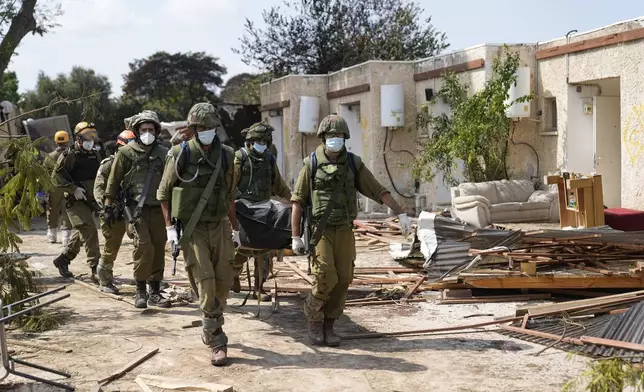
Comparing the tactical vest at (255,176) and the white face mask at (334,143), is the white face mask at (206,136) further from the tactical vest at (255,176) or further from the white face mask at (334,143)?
the tactical vest at (255,176)

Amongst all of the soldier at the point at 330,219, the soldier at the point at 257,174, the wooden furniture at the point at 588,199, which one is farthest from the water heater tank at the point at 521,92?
the soldier at the point at 330,219

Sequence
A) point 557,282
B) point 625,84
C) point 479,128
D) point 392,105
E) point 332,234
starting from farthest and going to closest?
point 392,105, point 479,128, point 625,84, point 557,282, point 332,234

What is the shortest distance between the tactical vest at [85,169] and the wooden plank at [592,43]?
917cm

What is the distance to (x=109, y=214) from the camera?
9.35 m

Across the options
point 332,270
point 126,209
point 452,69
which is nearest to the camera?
point 332,270

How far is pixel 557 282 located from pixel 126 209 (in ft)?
15.5

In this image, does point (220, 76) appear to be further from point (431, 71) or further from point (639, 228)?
point (639, 228)

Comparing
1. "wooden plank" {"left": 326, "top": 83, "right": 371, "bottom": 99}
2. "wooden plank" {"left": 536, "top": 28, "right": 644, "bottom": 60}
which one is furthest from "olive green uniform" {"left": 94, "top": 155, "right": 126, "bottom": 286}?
"wooden plank" {"left": 326, "top": 83, "right": 371, "bottom": 99}

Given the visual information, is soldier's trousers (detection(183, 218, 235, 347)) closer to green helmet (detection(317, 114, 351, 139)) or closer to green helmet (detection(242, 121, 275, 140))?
green helmet (detection(317, 114, 351, 139))

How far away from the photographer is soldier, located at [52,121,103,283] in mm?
10500

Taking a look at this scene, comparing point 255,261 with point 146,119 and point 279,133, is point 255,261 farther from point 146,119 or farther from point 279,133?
point 279,133

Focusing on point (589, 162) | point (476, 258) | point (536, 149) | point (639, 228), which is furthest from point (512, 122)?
point (476, 258)

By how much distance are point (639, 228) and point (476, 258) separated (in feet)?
16.1

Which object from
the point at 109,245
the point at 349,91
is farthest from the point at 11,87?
the point at 109,245
